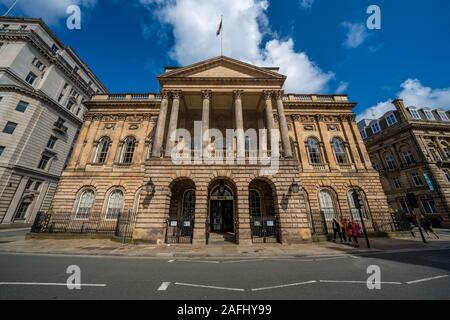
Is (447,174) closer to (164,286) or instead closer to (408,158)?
(408,158)

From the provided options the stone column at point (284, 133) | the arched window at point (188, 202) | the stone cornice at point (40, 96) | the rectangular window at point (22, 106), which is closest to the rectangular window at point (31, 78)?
the stone cornice at point (40, 96)

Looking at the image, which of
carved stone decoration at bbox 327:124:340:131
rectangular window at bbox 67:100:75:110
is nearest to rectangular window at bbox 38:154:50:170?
rectangular window at bbox 67:100:75:110

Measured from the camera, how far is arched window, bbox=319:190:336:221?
16656 mm

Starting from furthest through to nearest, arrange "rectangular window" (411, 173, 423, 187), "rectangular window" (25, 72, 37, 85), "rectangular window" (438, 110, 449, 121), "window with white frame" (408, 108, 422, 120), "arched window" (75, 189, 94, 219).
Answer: "rectangular window" (438, 110, 449, 121) < "window with white frame" (408, 108, 422, 120) < "rectangular window" (25, 72, 37, 85) < "rectangular window" (411, 173, 423, 187) < "arched window" (75, 189, 94, 219)

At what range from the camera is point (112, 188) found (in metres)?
17.8

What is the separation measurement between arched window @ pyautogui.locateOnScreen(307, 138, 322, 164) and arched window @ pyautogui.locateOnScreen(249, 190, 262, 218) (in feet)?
23.6

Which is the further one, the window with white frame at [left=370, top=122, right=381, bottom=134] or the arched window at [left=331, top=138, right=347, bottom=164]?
the window with white frame at [left=370, top=122, right=381, bottom=134]

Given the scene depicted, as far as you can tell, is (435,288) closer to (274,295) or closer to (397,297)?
(397,297)

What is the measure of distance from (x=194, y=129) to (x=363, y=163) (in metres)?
18.0

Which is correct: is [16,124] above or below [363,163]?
above

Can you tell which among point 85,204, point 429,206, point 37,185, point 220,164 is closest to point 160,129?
point 220,164

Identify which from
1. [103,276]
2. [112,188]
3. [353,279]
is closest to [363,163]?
[353,279]

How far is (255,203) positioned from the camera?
54.4 ft

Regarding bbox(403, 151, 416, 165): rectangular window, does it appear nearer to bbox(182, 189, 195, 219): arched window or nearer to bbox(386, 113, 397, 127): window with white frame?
bbox(386, 113, 397, 127): window with white frame
